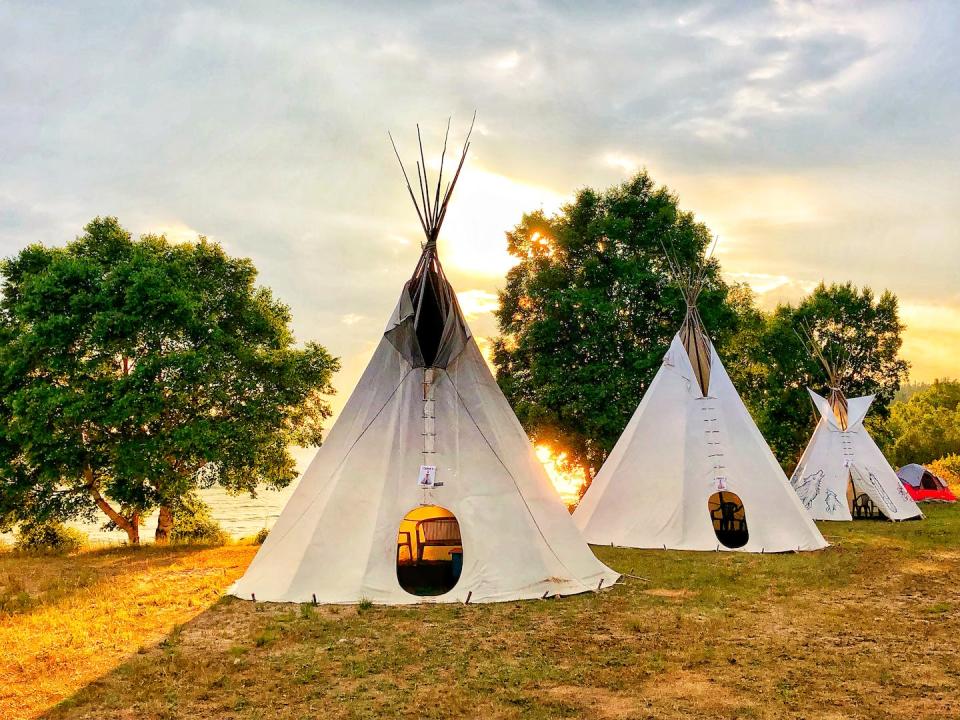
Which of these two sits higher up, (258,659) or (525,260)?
(525,260)

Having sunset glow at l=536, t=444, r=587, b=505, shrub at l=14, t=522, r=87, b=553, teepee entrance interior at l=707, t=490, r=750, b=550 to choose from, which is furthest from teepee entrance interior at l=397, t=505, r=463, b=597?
sunset glow at l=536, t=444, r=587, b=505

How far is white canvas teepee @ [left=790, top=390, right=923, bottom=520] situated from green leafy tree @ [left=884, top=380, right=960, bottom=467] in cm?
1256

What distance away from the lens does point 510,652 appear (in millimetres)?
6938

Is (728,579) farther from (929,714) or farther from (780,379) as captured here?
(780,379)

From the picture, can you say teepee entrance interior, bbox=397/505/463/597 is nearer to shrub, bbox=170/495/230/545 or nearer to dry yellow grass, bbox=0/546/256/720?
dry yellow grass, bbox=0/546/256/720

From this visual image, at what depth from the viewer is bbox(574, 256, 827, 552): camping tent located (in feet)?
46.1

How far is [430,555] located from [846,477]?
47.9ft

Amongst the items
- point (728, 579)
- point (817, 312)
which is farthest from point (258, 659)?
point (817, 312)

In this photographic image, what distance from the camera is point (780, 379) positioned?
33375 millimetres

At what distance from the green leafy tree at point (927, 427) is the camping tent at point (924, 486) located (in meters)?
3.97

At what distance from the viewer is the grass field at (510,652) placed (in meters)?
5.62

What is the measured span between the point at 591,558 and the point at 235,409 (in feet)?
38.0

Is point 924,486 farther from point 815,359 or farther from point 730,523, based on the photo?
point 730,523

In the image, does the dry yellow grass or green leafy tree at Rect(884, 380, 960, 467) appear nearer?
the dry yellow grass
